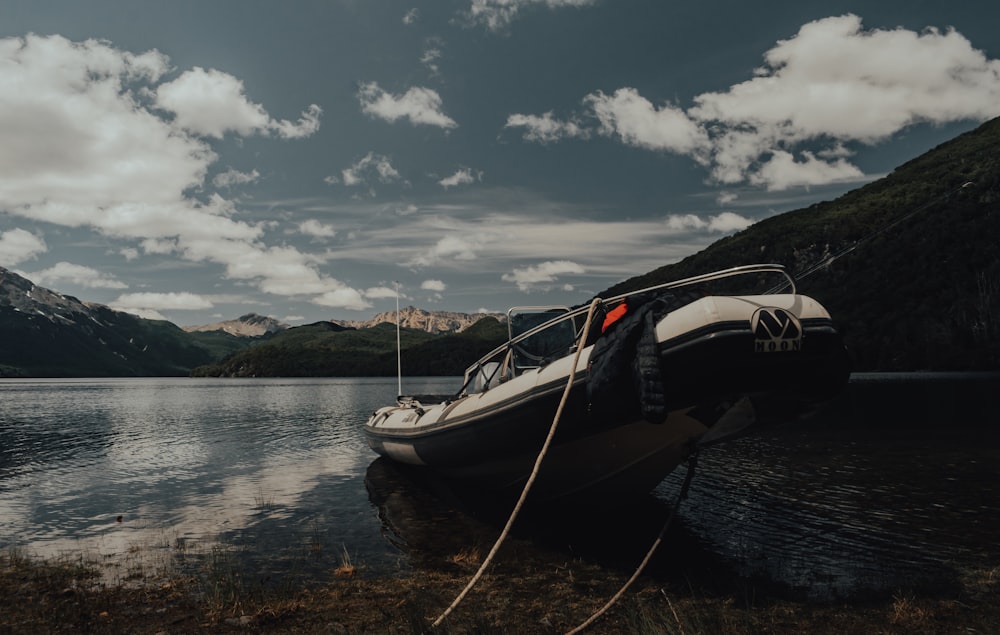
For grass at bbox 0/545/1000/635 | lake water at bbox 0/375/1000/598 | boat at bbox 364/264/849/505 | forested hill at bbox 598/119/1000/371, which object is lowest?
lake water at bbox 0/375/1000/598

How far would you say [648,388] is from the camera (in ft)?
20.7

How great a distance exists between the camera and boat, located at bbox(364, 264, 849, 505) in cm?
640

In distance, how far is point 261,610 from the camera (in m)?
6.28

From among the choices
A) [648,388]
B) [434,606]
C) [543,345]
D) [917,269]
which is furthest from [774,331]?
[917,269]

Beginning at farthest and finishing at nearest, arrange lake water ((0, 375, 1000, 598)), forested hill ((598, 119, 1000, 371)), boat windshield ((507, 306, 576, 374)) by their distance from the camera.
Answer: forested hill ((598, 119, 1000, 371)), boat windshield ((507, 306, 576, 374)), lake water ((0, 375, 1000, 598))

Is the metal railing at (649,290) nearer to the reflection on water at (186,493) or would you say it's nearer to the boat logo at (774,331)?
the boat logo at (774,331)

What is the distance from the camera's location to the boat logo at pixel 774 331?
6332 millimetres

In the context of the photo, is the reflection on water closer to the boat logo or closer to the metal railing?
the metal railing

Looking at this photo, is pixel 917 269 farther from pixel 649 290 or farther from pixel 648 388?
pixel 648 388

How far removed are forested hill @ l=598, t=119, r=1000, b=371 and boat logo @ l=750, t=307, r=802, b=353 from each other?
78424 mm

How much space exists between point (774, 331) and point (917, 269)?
142m

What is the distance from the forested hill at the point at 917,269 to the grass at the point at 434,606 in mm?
78737

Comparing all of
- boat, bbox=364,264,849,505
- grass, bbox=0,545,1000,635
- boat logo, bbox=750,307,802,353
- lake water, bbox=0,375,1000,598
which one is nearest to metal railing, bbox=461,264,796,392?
boat, bbox=364,264,849,505

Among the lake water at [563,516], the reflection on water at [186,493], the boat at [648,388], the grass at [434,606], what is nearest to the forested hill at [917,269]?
the lake water at [563,516]
